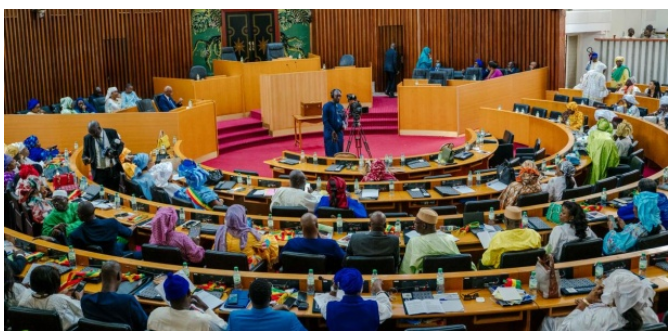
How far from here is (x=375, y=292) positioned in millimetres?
6039

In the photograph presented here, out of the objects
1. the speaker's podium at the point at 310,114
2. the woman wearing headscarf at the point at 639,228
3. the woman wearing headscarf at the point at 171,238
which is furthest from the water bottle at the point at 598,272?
the speaker's podium at the point at 310,114

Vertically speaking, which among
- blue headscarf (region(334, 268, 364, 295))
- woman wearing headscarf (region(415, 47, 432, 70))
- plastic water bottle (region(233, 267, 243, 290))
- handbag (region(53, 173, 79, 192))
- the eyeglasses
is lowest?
the eyeglasses

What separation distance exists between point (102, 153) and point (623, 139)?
7470 millimetres

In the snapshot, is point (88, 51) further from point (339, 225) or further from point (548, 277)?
point (548, 277)

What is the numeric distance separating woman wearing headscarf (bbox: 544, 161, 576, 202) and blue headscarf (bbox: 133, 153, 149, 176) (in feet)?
16.3

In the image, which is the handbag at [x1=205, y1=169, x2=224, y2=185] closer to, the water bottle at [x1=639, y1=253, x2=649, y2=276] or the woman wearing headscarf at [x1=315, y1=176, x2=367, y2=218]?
the woman wearing headscarf at [x1=315, y1=176, x2=367, y2=218]

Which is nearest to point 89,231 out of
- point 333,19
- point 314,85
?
point 314,85

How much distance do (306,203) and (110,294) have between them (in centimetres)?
356

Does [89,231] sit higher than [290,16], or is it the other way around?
[290,16]

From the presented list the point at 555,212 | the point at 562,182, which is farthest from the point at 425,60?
the point at 555,212

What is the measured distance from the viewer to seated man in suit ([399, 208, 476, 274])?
6.61 meters

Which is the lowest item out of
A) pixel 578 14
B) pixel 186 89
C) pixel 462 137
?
pixel 462 137

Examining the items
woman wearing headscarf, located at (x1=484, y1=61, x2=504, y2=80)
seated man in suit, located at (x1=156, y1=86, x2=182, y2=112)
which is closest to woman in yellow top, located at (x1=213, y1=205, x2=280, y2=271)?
seated man in suit, located at (x1=156, y1=86, x2=182, y2=112)

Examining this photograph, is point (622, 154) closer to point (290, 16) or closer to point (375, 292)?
point (375, 292)
